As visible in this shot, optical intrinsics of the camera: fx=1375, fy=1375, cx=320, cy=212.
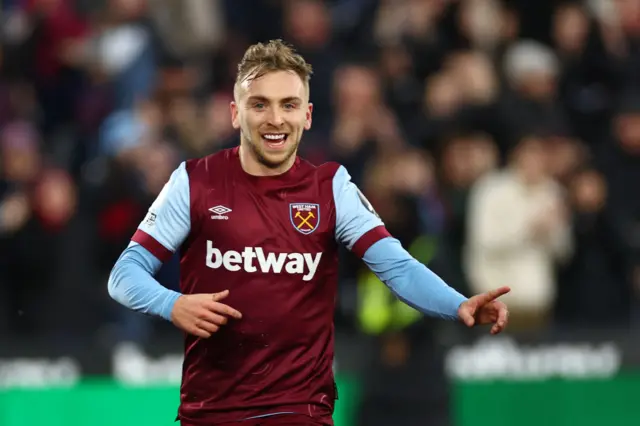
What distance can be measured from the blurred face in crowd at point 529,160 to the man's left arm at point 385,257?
496 cm

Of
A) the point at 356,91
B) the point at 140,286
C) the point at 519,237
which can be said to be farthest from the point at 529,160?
the point at 140,286

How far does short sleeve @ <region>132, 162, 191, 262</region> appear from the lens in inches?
204

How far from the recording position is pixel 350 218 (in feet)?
17.5

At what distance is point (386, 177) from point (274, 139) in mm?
4406

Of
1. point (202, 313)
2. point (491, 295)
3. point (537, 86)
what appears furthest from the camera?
point (537, 86)

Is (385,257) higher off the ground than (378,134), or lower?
lower

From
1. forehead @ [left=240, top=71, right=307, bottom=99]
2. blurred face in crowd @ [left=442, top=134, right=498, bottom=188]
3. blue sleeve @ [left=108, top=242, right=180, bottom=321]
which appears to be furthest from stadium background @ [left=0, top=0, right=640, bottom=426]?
blue sleeve @ [left=108, top=242, right=180, bottom=321]

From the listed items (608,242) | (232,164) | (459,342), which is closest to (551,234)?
(608,242)

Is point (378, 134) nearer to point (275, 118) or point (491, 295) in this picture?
point (275, 118)

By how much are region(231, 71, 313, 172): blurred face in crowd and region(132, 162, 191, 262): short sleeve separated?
0.33 m

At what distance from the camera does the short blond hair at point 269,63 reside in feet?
17.3

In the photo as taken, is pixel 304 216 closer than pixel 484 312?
No

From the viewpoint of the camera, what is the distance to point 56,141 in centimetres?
1187

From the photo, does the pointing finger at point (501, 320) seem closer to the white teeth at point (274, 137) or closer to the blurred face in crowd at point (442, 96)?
the white teeth at point (274, 137)
